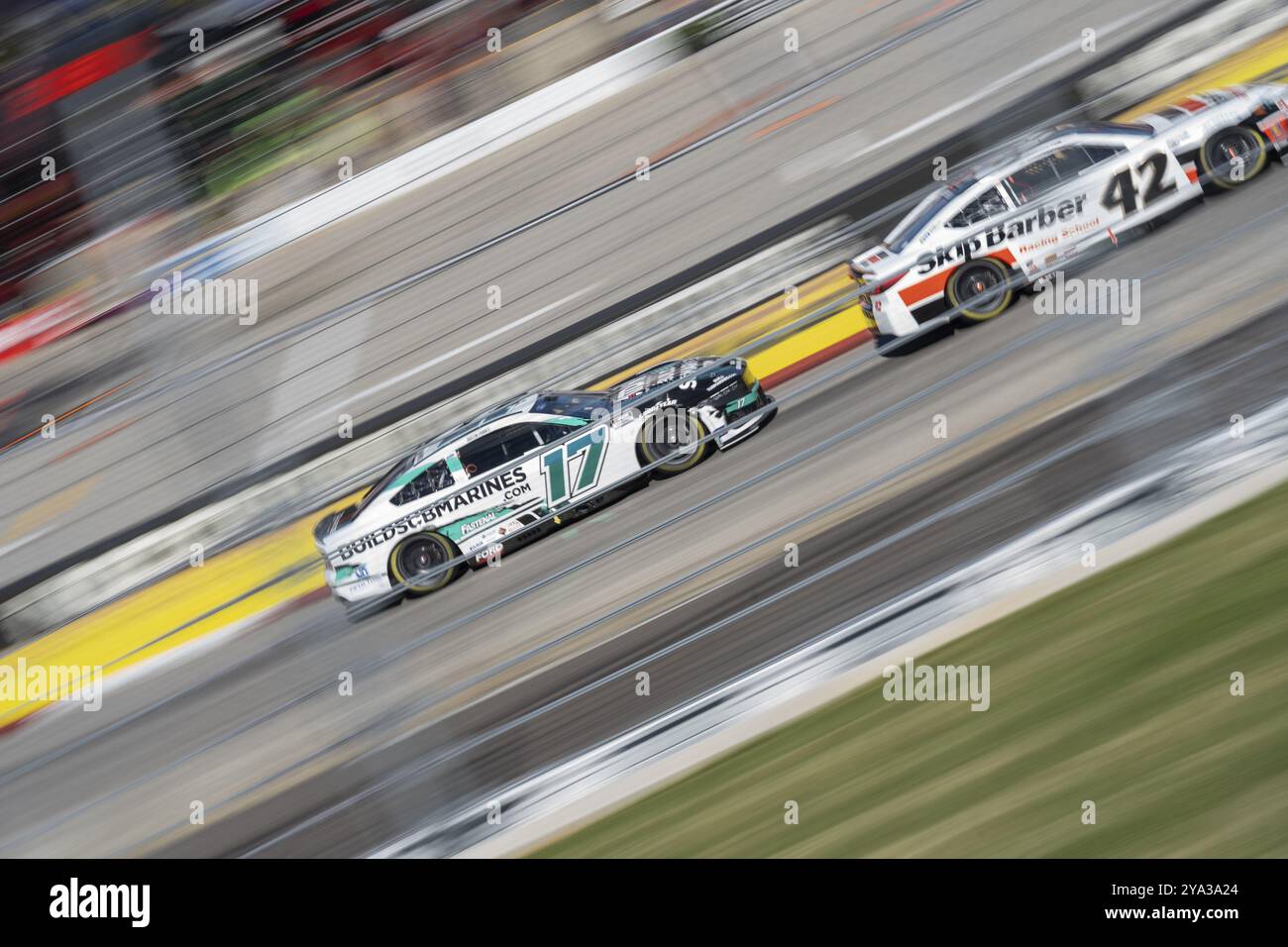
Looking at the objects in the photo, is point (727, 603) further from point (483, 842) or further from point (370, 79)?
point (370, 79)

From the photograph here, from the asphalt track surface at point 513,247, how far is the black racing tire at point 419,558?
3.04m

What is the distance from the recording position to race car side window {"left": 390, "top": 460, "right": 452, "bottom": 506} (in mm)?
9570

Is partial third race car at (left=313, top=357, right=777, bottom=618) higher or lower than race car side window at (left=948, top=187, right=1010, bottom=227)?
lower

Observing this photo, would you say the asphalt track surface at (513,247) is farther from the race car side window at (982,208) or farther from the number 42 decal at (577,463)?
the number 42 decal at (577,463)

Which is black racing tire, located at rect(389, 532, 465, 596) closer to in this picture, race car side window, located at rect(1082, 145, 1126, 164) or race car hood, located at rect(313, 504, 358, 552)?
race car hood, located at rect(313, 504, 358, 552)

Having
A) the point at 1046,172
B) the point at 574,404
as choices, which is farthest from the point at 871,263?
the point at 574,404

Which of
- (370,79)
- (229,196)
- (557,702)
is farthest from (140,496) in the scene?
(557,702)

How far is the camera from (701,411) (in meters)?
9.39

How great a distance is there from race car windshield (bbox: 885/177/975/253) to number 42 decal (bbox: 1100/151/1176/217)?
1.08 m

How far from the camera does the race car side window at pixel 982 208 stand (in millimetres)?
9336

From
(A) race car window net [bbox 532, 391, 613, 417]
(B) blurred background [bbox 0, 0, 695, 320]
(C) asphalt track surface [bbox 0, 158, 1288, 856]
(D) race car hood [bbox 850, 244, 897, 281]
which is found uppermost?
(B) blurred background [bbox 0, 0, 695, 320]

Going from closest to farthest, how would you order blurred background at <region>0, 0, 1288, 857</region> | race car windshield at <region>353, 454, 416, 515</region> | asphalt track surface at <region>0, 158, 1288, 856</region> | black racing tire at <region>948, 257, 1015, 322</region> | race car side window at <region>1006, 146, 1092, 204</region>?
1. blurred background at <region>0, 0, 1288, 857</region>
2. asphalt track surface at <region>0, 158, 1288, 856</region>
3. race car side window at <region>1006, 146, 1092, 204</region>
4. black racing tire at <region>948, 257, 1015, 322</region>
5. race car windshield at <region>353, 454, 416, 515</region>

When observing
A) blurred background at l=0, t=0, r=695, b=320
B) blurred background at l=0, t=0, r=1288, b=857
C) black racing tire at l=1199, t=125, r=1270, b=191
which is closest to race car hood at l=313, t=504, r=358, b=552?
blurred background at l=0, t=0, r=1288, b=857
